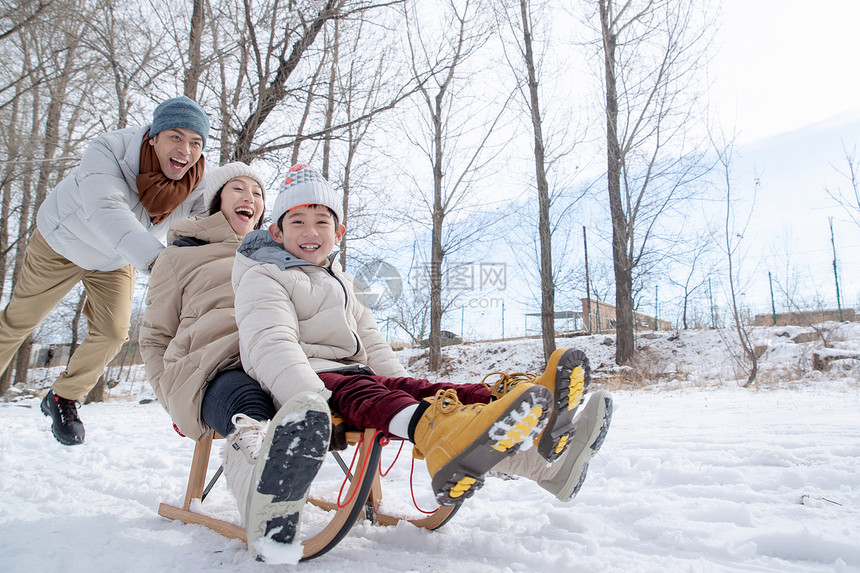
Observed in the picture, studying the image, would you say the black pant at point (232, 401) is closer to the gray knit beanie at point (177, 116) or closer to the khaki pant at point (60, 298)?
the gray knit beanie at point (177, 116)

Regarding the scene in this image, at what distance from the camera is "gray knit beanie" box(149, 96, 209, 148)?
2.31 m

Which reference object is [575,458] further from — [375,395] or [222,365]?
[222,365]

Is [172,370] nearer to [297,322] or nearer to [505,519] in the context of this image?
[297,322]

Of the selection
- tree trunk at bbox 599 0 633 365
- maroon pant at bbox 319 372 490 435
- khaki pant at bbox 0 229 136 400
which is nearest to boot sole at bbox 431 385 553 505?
maroon pant at bbox 319 372 490 435

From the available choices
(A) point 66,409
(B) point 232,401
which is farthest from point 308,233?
(A) point 66,409

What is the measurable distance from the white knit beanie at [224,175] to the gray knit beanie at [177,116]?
26 centimetres

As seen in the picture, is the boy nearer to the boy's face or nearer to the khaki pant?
the boy's face

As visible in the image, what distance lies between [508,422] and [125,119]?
731 cm

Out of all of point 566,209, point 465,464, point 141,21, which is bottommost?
point 465,464

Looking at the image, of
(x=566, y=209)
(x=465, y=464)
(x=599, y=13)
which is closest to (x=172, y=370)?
(x=465, y=464)

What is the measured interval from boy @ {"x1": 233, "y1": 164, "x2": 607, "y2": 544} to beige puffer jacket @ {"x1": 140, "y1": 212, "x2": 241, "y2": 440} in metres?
0.15

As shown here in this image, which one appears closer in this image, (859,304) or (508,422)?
(508,422)

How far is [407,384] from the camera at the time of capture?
5.49ft

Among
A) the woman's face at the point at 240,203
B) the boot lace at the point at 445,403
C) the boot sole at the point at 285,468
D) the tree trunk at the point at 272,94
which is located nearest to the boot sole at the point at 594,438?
the boot lace at the point at 445,403
